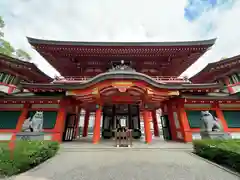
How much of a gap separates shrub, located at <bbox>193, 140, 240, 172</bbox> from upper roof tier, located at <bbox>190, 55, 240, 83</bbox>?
9520mm

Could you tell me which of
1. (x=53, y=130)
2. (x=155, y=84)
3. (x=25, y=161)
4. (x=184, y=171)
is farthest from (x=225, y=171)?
(x=53, y=130)

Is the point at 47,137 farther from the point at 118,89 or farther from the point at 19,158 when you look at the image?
the point at 118,89

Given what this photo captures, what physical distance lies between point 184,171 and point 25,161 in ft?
18.4

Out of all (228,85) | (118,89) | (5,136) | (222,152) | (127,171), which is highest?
(228,85)

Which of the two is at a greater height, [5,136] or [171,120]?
[171,120]

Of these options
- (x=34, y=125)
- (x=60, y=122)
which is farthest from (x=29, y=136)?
(x=60, y=122)

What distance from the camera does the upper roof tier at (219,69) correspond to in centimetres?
1153

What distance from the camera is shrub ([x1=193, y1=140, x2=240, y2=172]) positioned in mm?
4375

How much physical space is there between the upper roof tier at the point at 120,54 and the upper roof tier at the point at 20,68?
7.10 ft

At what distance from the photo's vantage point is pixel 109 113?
13.9 metres

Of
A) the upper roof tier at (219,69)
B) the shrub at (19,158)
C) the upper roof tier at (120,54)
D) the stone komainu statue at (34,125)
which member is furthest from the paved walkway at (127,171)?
the upper roof tier at (219,69)

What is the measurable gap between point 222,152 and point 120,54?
9.78 m

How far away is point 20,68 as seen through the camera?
11922mm

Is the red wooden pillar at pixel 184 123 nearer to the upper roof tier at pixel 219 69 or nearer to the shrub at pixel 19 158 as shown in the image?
the upper roof tier at pixel 219 69
